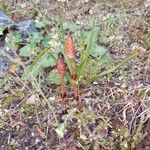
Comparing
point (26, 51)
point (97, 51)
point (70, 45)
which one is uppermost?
point (70, 45)

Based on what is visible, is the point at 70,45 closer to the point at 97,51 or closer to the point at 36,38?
the point at 97,51

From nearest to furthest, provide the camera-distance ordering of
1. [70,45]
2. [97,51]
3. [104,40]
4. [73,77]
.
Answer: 1. [70,45]
2. [73,77]
3. [97,51]
4. [104,40]

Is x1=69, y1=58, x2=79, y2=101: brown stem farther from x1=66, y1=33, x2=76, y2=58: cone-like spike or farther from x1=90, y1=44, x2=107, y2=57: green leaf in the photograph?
x1=90, y1=44, x2=107, y2=57: green leaf

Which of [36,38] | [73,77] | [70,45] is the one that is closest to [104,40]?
[36,38]

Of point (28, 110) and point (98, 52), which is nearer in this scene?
point (28, 110)

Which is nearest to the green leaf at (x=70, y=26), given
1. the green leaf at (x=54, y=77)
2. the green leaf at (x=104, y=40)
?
the green leaf at (x=104, y=40)

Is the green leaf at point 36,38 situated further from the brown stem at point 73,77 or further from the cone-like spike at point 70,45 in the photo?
the cone-like spike at point 70,45

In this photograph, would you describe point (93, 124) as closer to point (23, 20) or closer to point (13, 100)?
point (13, 100)

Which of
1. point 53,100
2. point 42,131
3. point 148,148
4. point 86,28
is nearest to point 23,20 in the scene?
point 86,28
